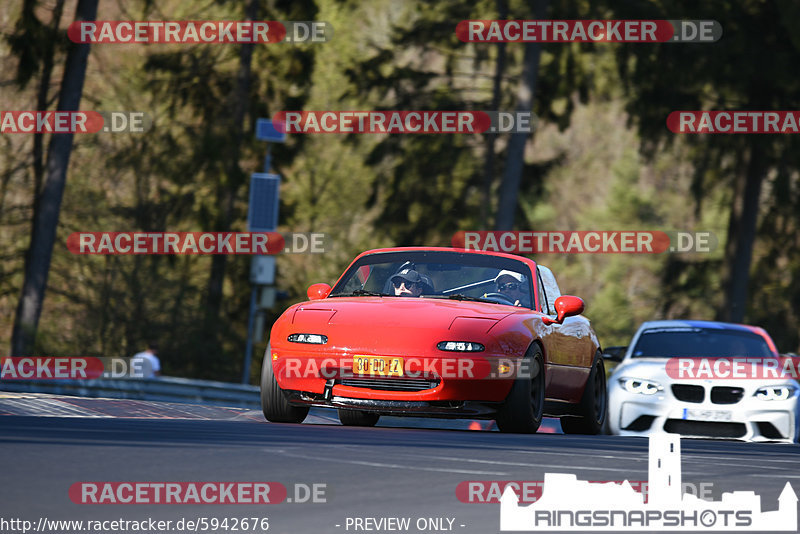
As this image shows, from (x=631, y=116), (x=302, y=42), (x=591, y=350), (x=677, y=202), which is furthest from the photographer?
(x=677, y=202)

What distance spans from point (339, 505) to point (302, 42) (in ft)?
106

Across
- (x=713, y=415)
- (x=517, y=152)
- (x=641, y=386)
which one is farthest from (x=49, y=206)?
(x=713, y=415)

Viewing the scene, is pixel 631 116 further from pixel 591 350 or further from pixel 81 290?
pixel 591 350

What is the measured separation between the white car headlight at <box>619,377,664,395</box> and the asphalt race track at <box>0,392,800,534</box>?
2575 millimetres

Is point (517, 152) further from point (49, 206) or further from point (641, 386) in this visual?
point (641, 386)

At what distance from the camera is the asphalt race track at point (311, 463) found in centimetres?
544

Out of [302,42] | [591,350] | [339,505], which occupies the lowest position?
[339,505]

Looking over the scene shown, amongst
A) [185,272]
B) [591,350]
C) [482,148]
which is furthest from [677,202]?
[591,350]

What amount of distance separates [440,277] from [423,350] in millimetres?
1674

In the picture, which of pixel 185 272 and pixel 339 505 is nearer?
pixel 339 505

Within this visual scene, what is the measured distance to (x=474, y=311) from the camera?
1025 centimetres

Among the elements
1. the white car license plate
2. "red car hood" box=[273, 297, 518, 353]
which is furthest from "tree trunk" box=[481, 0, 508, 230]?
"red car hood" box=[273, 297, 518, 353]

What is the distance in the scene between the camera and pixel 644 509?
549 centimetres

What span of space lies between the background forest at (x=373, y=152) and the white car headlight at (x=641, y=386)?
15559 millimetres
